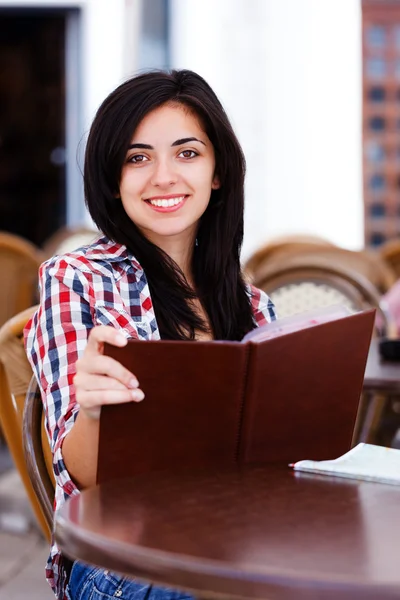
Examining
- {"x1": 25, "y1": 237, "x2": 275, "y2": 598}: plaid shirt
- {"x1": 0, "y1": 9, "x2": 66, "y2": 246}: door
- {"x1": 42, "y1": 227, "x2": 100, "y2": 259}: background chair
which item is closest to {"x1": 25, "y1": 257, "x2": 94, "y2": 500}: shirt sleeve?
{"x1": 25, "y1": 237, "x2": 275, "y2": 598}: plaid shirt

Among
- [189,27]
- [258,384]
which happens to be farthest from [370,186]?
[258,384]

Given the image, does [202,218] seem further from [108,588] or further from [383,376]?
[108,588]

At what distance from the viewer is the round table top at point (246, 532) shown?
80cm

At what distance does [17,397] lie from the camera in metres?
1.52

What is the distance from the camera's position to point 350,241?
6148 millimetres

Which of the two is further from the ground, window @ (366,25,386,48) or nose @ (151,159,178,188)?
window @ (366,25,386,48)

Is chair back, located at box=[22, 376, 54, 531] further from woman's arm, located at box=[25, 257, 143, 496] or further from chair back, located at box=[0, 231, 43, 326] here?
chair back, located at box=[0, 231, 43, 326]

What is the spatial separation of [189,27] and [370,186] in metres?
1.78

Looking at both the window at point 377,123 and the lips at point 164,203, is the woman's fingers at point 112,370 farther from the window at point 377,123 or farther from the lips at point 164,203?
the window at point 377,123

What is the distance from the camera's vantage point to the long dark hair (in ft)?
4.85

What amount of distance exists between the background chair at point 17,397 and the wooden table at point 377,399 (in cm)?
63

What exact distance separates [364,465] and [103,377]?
33 cm

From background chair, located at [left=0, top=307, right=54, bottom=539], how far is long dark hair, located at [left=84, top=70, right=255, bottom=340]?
196 mm

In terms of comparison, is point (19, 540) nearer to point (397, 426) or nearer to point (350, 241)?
point (397, 426)
